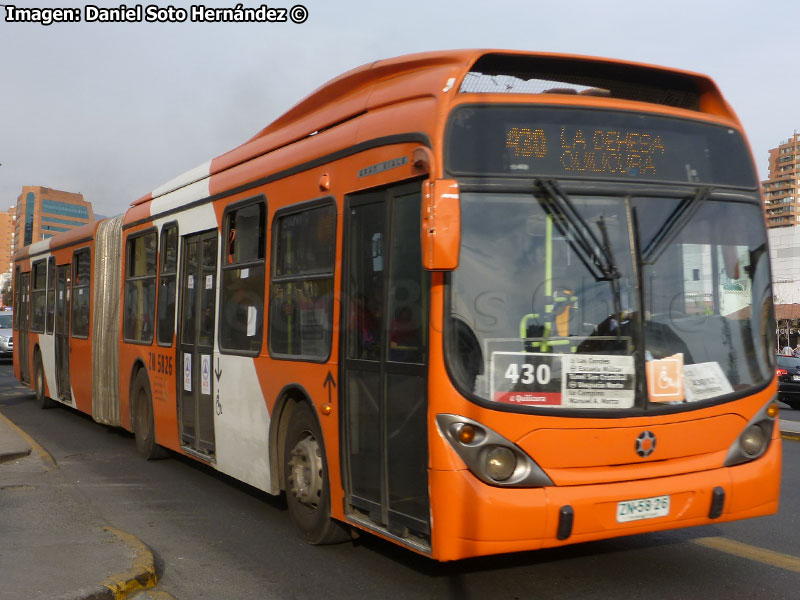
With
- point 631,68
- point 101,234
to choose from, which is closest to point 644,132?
point 631,68

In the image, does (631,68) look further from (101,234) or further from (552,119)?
(101,234)

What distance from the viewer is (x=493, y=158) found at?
5.21 metres

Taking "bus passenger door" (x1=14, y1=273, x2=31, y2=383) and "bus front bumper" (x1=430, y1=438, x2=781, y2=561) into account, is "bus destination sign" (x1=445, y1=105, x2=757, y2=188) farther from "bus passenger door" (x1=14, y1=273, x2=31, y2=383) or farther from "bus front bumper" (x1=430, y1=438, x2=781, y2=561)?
"bus passenger door" (x1=14, y1=273, x2=31, y2=383)

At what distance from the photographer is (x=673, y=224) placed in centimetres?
542

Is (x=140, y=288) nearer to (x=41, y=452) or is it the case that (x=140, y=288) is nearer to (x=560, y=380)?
(x=41, y=452)

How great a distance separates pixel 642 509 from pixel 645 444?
0.35 metres

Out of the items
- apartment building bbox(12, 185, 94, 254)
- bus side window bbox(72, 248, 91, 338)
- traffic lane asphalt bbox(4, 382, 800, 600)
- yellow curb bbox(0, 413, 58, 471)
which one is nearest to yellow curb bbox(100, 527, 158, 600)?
traffic lane asphalt bbox(4, 382, 800, 600)

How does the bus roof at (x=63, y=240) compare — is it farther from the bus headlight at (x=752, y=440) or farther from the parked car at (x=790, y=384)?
the parked car at (x=790, y=384)

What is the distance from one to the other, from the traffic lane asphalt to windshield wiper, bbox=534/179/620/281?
6.25 feet

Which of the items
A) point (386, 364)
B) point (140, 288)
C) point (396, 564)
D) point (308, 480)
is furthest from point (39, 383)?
point (386, 364)

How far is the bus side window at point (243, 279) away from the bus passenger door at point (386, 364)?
1592 millimetres

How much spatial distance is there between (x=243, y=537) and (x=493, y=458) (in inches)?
115

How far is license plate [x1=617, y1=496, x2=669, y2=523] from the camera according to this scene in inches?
199

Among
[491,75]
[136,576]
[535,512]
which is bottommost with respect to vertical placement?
[136,576]
